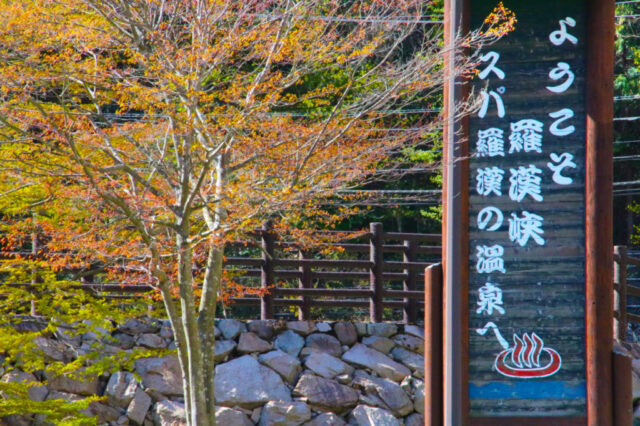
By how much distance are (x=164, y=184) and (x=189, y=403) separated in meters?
2.53

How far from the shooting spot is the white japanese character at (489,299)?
4.84 metres

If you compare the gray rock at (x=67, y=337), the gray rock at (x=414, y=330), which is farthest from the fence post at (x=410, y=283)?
the gray rock at (x=67, y=337)

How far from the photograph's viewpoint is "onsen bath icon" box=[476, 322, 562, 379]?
4.82 m

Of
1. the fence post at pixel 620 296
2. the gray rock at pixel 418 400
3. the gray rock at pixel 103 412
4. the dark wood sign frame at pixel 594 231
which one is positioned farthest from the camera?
the fence post at pixel 620 296

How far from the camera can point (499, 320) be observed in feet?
15.9

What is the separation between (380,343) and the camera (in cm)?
1084

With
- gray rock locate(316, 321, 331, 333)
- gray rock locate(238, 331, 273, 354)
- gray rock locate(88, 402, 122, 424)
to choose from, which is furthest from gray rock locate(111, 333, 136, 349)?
gray rock locate(316, 321, 331, 333)

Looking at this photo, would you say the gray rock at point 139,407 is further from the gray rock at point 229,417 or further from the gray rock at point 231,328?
the gray rock at point 231,328

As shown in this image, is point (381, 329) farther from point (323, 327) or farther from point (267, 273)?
point (267, 273)

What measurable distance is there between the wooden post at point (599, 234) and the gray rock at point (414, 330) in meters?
6.19

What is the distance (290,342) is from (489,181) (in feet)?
20.2

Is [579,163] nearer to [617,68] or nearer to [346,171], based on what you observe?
[346,171]

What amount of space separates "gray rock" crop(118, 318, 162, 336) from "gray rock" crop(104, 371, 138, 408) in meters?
0.70

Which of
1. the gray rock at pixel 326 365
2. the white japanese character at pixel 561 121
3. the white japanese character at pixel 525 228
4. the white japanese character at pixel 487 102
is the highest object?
the white japanese character at pixel 487 102
